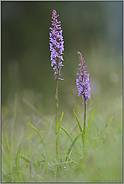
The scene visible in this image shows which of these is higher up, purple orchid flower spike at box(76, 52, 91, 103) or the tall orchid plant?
the tall orchid plant

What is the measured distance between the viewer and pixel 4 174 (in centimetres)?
229

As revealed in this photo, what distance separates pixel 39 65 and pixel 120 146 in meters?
9.02

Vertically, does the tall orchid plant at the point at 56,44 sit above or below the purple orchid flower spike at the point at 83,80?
above

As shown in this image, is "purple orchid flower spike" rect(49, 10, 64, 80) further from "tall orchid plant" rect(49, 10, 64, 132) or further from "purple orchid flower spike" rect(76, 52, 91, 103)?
"purple orchid flower spike" rect(76, 52, 91, 103)

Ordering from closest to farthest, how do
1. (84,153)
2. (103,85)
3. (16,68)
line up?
1. (84,153)
2. (16,68)
3. (103,85)

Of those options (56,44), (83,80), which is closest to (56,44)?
(56,44)

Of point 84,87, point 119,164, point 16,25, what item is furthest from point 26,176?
point 16,25

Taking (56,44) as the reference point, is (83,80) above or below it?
below

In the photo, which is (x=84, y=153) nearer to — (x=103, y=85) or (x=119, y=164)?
(x=119, y=164)

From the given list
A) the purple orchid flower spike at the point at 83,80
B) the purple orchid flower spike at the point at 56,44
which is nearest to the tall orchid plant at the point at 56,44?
the purple orchid flower spike at the point at 56,44

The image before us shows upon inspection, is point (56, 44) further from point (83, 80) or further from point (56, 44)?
point (83, 80)

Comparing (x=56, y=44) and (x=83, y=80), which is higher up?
(x=56, y=44)

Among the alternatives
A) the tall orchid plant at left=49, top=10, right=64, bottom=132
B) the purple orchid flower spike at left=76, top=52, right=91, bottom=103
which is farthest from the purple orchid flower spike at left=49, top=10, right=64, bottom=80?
the purple orchid flower spike at left=76, top=52, right=91, bottom=103

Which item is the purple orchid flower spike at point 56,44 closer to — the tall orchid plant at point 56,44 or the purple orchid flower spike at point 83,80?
the tall orchid plant at point 56,44
